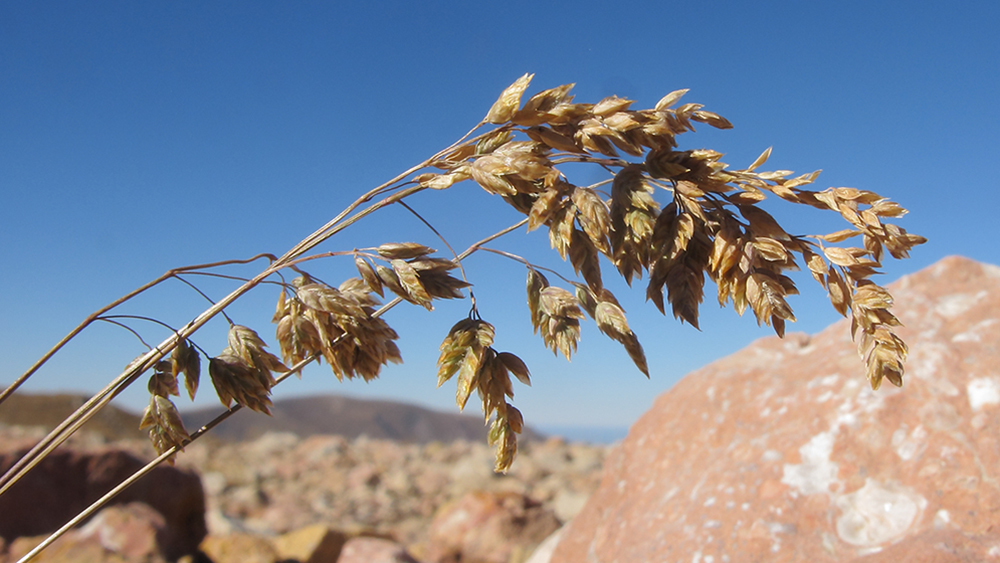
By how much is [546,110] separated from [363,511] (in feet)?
26.9

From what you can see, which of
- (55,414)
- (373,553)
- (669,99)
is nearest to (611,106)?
(669,99)

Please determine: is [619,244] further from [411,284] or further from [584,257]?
[411,284]

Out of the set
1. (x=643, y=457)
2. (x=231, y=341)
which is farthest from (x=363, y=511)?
(x=231, y=341)

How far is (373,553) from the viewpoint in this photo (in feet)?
13.0

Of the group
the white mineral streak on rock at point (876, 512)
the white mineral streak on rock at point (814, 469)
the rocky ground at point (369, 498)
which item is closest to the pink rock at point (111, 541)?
the rocky ground at point (369, 498)

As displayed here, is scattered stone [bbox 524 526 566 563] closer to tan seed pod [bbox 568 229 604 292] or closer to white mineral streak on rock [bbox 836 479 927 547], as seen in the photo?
white mineral streak on rock [bbox 836 479 927 547]

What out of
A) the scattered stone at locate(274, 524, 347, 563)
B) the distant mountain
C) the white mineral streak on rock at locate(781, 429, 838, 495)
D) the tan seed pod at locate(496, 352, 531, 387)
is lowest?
the white mineral streak on rock at locate(781, 429, 838, 495)

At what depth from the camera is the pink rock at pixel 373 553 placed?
3.93 m

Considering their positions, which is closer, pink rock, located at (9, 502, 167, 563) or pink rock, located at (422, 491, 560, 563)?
pink rock, located at (9, 502, 167, 563)

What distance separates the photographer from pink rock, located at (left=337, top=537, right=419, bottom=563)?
3.93 metres

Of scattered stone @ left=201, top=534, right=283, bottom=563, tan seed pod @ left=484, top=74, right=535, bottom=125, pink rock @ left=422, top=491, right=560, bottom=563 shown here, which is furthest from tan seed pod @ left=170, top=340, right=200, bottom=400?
pink rock @ left=422, top=491, right=560, bottom=563

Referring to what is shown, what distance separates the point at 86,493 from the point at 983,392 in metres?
6.17

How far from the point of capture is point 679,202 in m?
0.95

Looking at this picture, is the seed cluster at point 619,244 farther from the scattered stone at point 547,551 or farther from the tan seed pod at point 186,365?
the scattered stone at point 547,551
